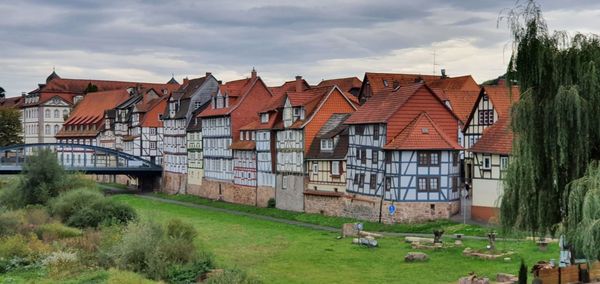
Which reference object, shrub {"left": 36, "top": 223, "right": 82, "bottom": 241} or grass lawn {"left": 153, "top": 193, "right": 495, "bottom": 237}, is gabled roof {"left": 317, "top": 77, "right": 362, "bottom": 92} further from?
shrub {"left": 36, "top": 223, "right": 82, "bottom": 241}

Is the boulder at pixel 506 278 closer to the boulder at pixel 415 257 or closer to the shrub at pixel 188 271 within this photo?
the boulder at pixel 415 257

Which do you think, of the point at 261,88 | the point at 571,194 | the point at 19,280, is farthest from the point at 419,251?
the point at 261,88

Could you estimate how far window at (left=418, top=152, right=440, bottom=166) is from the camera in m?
45.7

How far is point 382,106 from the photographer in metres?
49.0

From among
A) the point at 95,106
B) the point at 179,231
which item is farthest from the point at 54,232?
the point at 95,106

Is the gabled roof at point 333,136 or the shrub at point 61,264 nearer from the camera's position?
the shrub at point 61,264

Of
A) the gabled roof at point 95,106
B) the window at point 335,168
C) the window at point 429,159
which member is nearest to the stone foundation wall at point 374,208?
the window at point 335,168

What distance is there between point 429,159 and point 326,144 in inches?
383

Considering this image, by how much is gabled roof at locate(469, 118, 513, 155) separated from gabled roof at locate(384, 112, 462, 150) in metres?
1.48

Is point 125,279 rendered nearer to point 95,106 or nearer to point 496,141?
point 496,141

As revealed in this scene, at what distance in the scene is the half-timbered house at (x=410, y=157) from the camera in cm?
4569

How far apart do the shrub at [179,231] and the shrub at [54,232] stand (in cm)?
717

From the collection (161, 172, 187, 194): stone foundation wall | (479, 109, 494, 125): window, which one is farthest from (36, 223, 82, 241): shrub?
(161, 172, 187, 194): stone foundation wall

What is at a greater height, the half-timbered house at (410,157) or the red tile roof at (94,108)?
the red tile roof at (94,108)
